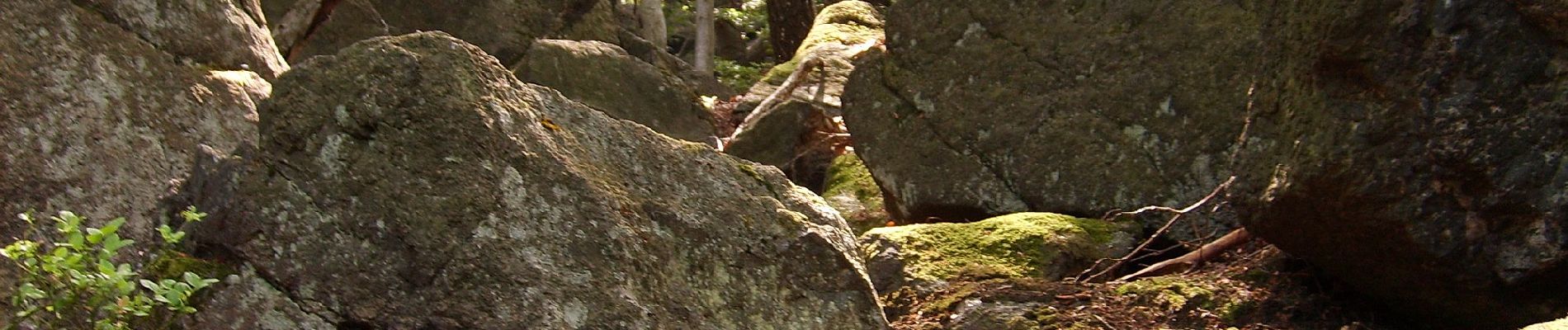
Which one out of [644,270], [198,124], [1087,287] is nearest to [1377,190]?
[1087,287]

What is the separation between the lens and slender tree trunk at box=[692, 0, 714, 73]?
11734 millimetres

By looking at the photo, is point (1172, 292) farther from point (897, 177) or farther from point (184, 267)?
point (184, 267)

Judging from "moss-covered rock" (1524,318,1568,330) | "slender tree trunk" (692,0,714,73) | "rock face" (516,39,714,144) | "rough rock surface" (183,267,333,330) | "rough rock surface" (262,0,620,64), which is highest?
"slender tree trunk" (692,0,714,73)

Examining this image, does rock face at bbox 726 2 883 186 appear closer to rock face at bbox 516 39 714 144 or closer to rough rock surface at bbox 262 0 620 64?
rock face at bbox 516 39 714 144

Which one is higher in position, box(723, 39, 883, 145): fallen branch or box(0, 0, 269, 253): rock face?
box(723, 39, 883, 145): fallen branch

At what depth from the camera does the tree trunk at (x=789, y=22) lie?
11.7 m

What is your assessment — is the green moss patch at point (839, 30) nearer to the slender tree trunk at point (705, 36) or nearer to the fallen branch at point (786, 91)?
the fallen branch at point (786, 91)

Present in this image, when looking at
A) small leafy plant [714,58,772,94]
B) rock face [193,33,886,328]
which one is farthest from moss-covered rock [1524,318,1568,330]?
small leafy plant [714,58,772,94]

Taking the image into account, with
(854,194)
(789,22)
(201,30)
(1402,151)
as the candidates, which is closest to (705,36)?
(789,22)

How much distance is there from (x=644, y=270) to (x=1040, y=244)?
220 centimetres

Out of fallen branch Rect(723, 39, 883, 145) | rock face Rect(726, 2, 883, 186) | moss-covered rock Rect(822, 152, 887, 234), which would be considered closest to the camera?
moss-covered rock Rect(822, 152, 887, 234)

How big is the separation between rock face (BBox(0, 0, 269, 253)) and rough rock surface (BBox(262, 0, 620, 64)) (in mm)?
4917

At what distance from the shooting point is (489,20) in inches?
393

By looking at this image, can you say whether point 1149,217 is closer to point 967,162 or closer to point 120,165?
point 967,162
